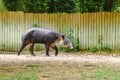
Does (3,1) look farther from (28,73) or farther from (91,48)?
(28,73)

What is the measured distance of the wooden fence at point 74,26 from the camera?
68.2 feet

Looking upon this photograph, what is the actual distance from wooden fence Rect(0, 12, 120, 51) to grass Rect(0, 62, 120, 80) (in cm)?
740

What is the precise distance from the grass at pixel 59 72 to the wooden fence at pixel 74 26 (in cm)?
740

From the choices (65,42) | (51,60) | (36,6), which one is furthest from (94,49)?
(36,6)

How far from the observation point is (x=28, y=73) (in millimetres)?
11062

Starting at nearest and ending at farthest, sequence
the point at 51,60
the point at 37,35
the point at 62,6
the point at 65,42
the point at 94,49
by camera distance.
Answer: the point at 51,60
the point at 37,35
the point at 65,42
the point at 94,49
the point at 62,6

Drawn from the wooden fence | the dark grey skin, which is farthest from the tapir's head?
the wooden fence

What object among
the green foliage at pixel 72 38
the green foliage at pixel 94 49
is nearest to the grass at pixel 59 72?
the green foliage at pixel 94 49

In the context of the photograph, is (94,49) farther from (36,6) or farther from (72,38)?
(36,6)

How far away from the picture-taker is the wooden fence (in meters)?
20.8

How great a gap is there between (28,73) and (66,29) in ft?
33.3

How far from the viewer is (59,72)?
37.4 ft

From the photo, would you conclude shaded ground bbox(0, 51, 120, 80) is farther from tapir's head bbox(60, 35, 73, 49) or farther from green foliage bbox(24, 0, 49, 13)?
green foliage bbox(24, 0, 49, 13)

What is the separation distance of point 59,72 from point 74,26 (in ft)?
32.2
